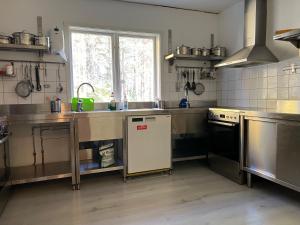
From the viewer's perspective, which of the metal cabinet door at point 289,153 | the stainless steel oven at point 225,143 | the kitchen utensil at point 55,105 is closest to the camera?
the metal cabinet door at point 289,153

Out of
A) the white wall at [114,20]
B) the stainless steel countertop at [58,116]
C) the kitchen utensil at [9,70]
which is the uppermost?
the white wall at [114,20]

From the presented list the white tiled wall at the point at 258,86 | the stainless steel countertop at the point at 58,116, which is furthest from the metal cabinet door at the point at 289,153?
the stainless steel countertop at the point at 58,116

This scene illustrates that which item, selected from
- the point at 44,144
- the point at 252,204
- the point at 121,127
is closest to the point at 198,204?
the point at 252,204

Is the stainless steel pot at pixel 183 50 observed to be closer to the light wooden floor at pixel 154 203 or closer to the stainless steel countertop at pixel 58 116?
the stainless steel countertop at pixel 58 116

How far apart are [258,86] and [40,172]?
287 centimetres

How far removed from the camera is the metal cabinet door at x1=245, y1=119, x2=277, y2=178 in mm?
2180

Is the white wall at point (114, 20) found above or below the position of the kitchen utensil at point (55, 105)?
above

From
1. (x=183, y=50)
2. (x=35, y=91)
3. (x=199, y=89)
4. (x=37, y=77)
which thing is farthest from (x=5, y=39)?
(x=199, y=89)

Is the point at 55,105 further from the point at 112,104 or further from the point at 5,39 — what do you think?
the point at 5,39

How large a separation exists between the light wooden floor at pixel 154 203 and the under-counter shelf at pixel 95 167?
15 cm

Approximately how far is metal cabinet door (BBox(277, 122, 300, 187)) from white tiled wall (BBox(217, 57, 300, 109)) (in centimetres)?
66

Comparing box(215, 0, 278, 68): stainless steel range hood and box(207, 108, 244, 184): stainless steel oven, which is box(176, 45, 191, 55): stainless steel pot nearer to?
box(215, 0, 278, 68): stainless steel range hood

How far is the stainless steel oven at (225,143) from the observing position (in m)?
2.59

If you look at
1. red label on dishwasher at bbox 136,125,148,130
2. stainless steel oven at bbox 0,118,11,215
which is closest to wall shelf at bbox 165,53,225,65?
red label on dishwasher at bbox 136,125,148,130
